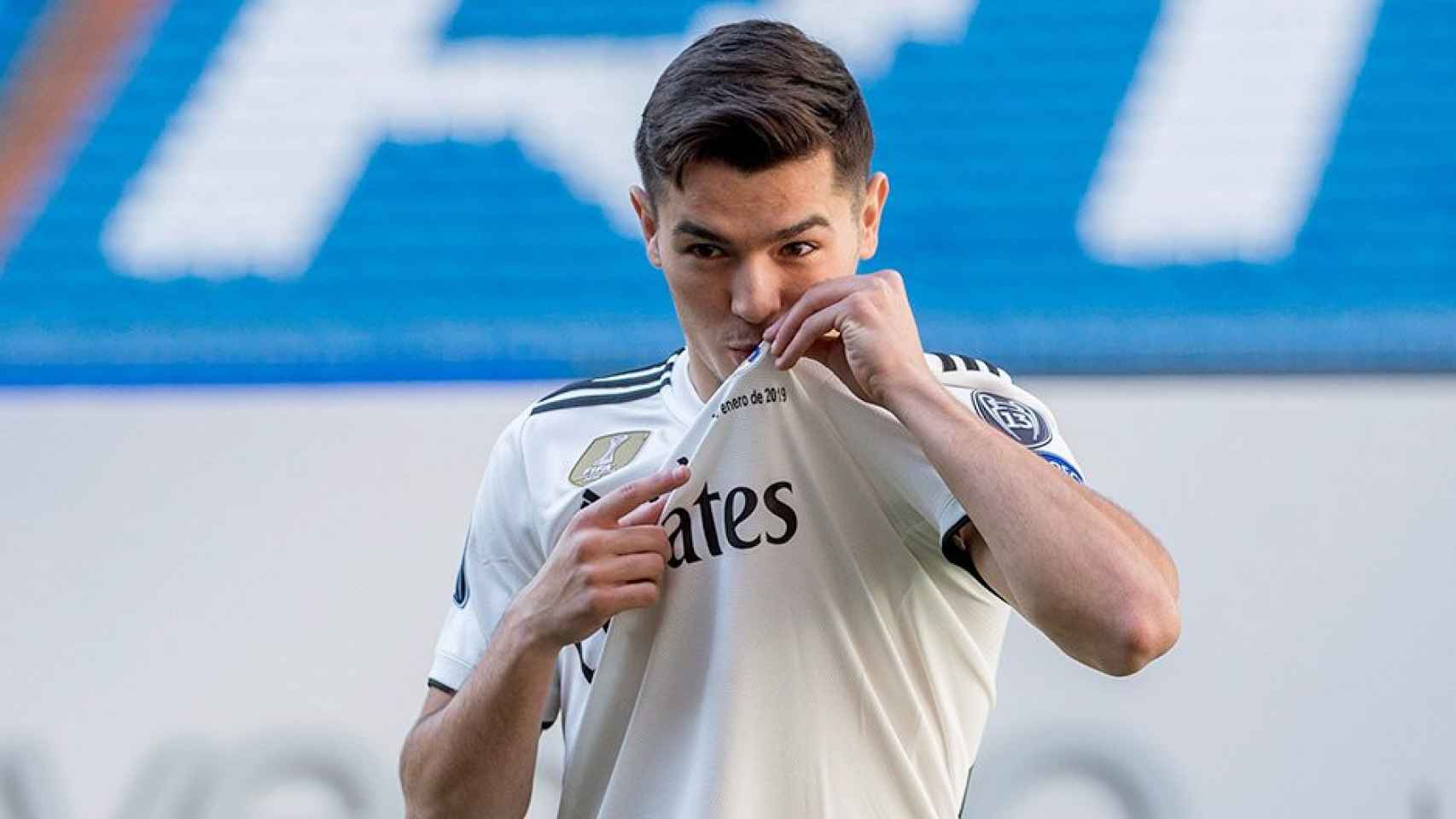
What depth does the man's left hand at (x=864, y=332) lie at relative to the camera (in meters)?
1.35

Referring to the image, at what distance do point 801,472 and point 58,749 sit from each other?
7.03ft

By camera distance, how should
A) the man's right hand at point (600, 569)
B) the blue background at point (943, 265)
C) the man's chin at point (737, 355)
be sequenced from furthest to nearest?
1. the blue background at point (943, 265)
2. the man's chin at point (737, 355)
3. the man's right hand at point (600, 569)

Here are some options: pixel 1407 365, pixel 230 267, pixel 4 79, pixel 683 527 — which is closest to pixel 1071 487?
pixel 683 527

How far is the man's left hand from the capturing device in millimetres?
1346

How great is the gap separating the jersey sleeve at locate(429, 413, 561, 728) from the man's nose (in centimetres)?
26

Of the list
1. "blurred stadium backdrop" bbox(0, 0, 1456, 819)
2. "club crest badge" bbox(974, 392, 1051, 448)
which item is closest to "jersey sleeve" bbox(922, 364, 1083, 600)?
"club crest badge" bbox(974, 392, 1051, 448)

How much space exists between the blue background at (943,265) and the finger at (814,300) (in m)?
1.81

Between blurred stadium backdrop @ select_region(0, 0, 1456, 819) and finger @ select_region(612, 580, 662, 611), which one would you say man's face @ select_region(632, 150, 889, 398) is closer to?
finger @ select_region(612, 580, 662, 611)

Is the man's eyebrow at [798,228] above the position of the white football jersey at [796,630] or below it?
above

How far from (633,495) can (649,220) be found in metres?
0.28

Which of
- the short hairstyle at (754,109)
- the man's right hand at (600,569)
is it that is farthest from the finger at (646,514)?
the short hairstyle at (754,109)

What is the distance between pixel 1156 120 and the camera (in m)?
3.35

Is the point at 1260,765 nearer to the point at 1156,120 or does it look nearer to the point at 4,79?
the point at 1156,120

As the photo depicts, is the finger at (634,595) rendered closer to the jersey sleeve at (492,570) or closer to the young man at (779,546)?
the young man at (779,546)
